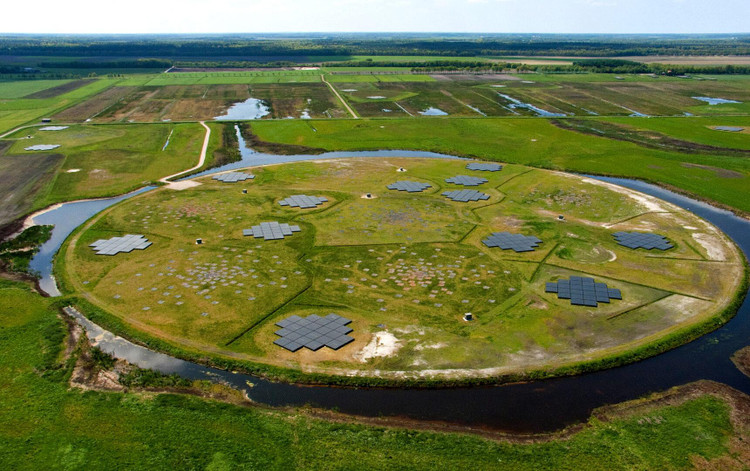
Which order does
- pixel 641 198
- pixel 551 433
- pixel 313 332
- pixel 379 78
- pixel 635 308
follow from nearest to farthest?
1. pixel 551 433
2. pixel 313 332
3. pixel 635 308
4. pixel 641 198
5. pixel 379 78


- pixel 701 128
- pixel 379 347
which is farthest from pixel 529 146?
pixel 379 347

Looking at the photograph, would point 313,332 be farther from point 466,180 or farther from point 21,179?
point 21,179

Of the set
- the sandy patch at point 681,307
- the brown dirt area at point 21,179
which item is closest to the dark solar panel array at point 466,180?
the sandy patch at point 681,307

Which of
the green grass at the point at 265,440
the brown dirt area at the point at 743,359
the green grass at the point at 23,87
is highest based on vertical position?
the green grass at the point at 23,87

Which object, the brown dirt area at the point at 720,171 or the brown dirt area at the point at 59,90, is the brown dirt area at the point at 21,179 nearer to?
the brown dirt area at the point at 59,90

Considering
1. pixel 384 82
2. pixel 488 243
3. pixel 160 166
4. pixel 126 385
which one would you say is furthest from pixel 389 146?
pixel 384 82
